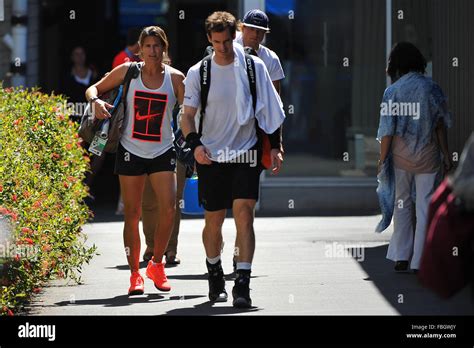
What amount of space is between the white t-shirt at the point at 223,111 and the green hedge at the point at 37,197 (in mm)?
1253

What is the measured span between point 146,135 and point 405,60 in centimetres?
234

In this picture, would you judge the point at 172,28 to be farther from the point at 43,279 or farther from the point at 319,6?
the point at 43,279

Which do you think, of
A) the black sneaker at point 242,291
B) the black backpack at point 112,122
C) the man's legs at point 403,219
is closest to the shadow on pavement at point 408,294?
the man's legs at point 403,219

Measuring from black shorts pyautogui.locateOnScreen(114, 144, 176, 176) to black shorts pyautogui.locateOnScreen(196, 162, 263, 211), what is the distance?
0.45m

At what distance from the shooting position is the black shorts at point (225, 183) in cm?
838

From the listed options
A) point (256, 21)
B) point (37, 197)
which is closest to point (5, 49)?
point (256, 21)

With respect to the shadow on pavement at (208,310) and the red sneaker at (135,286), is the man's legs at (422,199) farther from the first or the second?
the red sneaker at (135,286)

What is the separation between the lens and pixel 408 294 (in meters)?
8.93

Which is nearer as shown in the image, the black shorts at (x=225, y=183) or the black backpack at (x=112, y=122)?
the black shorts at (x=225, y=183)

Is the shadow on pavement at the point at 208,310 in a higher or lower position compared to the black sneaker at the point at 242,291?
lower

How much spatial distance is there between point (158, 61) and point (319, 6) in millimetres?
6886

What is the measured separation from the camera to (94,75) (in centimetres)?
1745

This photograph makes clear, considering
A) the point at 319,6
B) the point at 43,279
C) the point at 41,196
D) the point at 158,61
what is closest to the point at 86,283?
the point at 43,279

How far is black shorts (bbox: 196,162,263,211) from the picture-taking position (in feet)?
27.5
